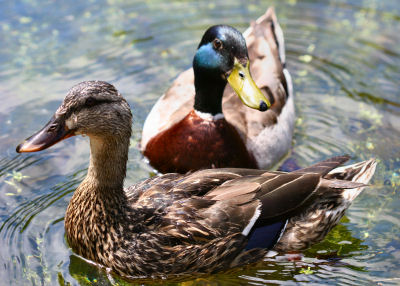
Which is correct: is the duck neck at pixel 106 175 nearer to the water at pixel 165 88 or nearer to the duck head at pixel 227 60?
the water at pixel 165 88

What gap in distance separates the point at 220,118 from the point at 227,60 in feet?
1.94

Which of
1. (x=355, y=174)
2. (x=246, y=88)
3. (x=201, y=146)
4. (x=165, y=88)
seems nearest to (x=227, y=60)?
(x=246, y=88)

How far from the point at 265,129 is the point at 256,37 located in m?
1.51

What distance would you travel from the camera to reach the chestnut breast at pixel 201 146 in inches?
218

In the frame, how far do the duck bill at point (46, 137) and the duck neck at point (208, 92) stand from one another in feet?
5.88

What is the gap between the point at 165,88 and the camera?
728 cm

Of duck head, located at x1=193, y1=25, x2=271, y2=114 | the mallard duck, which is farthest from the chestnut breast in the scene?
duck head, located at x1=193, y1=25, x2=271, y2=114

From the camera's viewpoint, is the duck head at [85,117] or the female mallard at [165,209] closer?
the duck head at [85,117]

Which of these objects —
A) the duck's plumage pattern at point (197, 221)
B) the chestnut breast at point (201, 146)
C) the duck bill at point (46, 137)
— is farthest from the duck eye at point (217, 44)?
the duck bill at point (46, 137)

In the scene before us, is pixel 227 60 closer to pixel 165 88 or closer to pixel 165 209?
pixel 165 209

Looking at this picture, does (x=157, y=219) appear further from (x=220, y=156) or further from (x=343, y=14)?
(x=343, y=14)

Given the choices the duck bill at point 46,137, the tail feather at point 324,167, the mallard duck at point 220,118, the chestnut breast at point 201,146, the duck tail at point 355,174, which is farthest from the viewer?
the chestnut breast at point 201,146

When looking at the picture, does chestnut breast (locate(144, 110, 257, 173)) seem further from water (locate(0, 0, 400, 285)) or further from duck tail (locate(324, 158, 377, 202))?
duck tail (locate(324, 158, 377, 202))

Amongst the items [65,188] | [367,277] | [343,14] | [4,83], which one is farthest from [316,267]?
[343,14]
